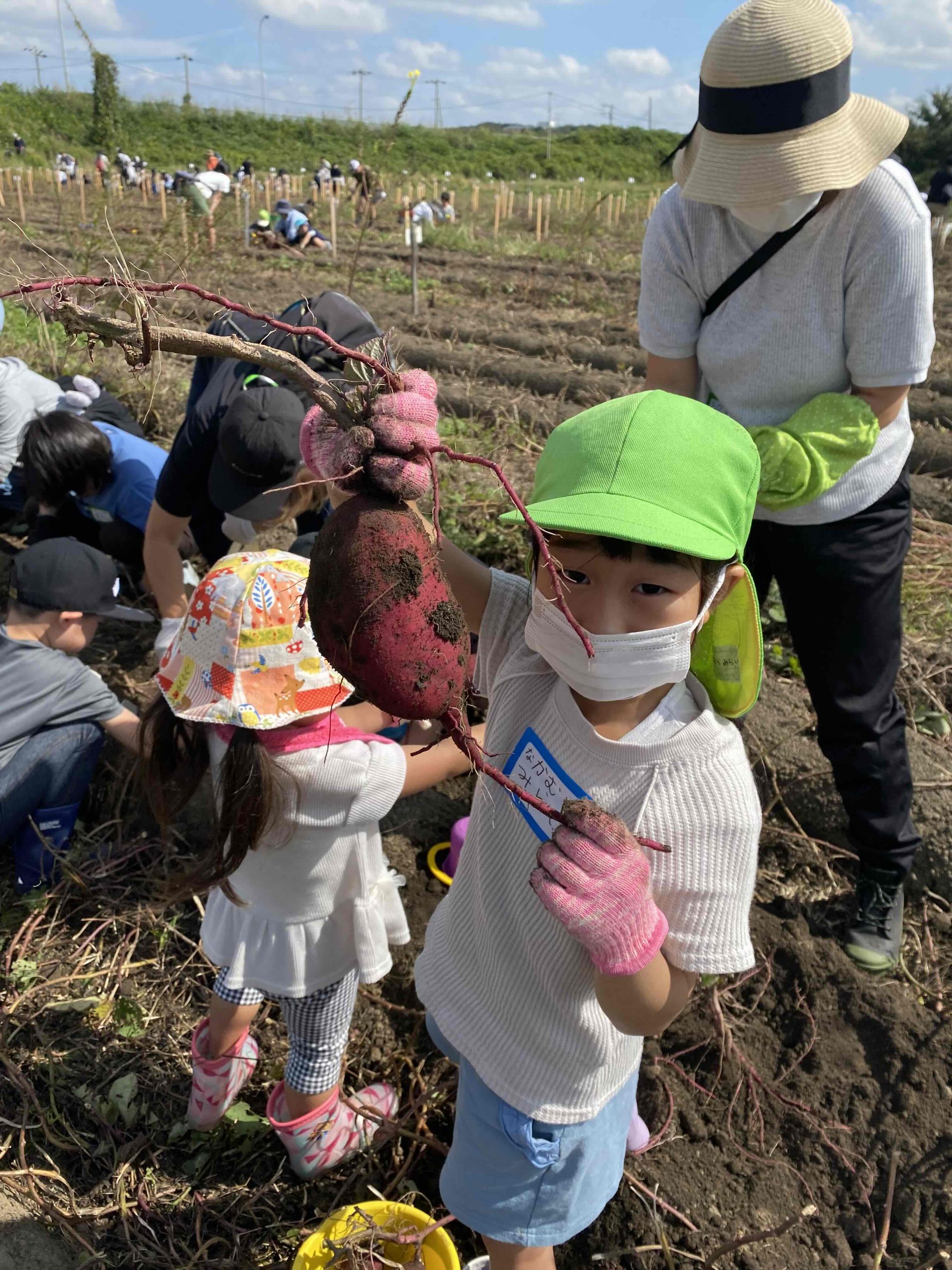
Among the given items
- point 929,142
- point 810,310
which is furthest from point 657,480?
point 929,142

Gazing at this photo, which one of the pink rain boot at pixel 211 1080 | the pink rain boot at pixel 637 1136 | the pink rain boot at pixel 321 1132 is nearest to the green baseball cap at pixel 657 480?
the pink rain boot at pixel 637 1136

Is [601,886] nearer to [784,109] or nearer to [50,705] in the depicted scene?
[784,109]

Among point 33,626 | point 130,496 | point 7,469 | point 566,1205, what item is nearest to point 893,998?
point 566,1205

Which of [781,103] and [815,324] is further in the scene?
[815,324]

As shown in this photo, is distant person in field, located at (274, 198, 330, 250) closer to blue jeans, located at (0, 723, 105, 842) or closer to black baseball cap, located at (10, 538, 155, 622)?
black baseball cap, located at (10, 538, 155, 622)

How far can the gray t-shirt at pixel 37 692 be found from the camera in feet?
7.68

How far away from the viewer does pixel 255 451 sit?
7.11ft

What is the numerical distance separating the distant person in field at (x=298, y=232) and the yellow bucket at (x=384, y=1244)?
1334cm

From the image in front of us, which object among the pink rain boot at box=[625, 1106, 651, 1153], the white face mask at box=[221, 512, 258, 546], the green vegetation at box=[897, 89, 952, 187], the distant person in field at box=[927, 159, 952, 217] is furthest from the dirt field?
the green vegetation at box=[897, 89, 952, 187]

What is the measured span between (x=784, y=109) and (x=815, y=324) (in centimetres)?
37

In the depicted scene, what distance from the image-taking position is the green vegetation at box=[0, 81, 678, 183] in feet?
105

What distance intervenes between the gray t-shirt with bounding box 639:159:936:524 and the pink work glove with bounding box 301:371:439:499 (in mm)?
1003

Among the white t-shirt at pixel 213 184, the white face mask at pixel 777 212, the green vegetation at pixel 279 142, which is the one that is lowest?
the white face mask at pixel 777 212

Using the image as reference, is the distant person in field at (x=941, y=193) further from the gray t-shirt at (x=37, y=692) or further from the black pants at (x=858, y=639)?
the gray t-shirt at (x=37, y=692)
